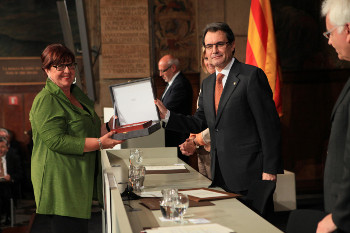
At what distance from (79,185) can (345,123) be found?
175cm

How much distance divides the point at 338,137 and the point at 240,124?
1303mm

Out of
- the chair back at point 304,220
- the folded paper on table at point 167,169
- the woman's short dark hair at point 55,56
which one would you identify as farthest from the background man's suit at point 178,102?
the chair back at point 304,220

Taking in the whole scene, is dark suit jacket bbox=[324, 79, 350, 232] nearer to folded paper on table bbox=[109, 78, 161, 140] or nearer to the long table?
the long table

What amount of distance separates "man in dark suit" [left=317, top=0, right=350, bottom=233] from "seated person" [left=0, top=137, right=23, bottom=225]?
4.68 metres

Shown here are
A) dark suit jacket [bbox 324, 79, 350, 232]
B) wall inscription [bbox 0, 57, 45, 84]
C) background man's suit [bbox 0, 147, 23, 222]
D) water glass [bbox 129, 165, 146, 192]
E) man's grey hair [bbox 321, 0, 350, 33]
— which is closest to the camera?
dark suit jacket [bbox 324, 79, 350, 232]

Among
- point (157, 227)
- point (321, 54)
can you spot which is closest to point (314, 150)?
point (321, 54)

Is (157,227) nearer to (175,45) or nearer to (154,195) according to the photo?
(154,195)

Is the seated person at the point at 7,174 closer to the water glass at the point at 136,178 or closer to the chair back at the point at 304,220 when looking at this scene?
the water glass at the point at 136,178

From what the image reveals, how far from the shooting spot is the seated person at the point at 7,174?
221 inches

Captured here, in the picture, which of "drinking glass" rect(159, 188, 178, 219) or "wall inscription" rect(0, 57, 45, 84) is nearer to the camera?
"drinking glass" rect(159, 188, 178, 219)

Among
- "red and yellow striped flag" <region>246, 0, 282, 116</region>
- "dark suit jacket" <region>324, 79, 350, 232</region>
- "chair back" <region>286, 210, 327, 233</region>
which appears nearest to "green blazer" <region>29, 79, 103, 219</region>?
"chair back" <region>286, 210, 327, 233</region>

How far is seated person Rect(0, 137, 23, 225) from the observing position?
5602mm

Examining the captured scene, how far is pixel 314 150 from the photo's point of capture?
24.8 feet

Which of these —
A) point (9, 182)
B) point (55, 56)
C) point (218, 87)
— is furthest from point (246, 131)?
point (9, 182)
